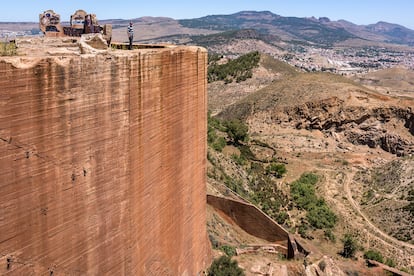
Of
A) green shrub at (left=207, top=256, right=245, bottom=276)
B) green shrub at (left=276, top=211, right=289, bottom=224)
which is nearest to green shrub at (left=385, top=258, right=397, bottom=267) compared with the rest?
green shrub at (left=276, top=211, right=289, bottom=224)

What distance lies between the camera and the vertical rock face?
24.3ft

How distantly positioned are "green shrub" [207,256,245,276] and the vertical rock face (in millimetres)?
2512

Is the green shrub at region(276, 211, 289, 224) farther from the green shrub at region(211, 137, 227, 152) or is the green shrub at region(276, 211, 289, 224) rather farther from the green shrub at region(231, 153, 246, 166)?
the green shrub at region(211, 137, 227, 152)

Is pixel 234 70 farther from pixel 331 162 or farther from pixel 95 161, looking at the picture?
pixel 95 161

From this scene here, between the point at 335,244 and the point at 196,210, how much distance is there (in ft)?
46.6

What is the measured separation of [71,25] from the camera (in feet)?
51.2

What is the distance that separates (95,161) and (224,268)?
779 cm

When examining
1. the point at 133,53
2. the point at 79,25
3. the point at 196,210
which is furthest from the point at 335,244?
the point at 133,53

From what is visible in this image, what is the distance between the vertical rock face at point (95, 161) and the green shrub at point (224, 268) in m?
2.51

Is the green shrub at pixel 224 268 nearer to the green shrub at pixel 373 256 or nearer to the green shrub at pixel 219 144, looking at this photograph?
the green shrub at pixel 373 256

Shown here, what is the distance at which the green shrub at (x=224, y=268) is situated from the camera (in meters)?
14.7

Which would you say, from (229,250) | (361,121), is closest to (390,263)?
(229,250)

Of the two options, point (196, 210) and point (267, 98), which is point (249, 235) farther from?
point (267, 98)

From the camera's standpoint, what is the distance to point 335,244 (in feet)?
83.3
